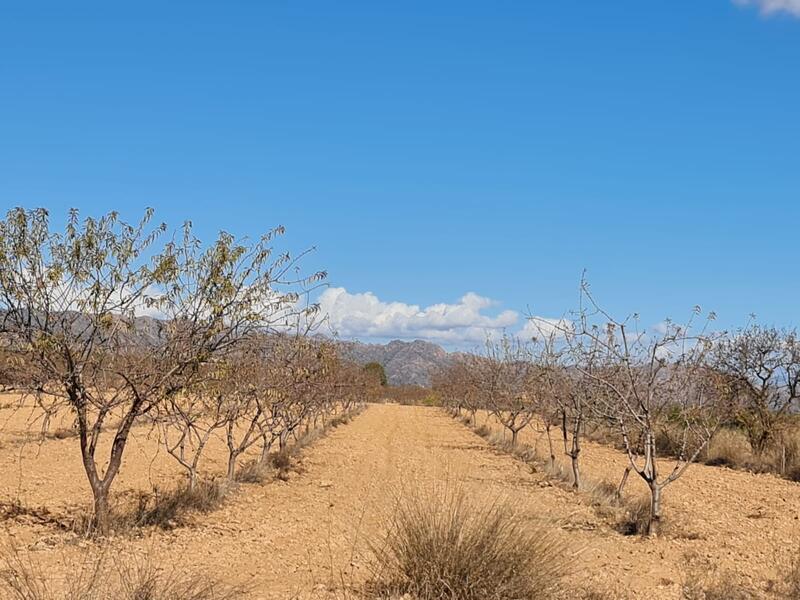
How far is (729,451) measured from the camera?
87.1 feet

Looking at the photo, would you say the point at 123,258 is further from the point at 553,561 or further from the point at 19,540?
the point at 553,561

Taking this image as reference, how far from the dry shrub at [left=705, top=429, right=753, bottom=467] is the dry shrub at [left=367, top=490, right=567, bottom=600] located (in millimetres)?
19822

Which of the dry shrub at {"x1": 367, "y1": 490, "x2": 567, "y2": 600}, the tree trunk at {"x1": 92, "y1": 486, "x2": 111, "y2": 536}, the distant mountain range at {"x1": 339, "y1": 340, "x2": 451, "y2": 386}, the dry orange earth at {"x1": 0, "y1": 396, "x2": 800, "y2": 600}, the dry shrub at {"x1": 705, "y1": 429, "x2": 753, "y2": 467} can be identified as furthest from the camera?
the distant mountain range at {"x1": 339, "y1": 340, "x2": 451, "y2": 386}

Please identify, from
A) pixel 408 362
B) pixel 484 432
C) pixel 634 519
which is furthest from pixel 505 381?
pixel 408 362

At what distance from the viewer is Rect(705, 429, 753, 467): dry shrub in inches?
1019

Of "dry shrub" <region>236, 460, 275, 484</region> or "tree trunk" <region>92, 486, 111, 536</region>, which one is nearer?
"tree trunk" <region>92, 486, 111, 536</region>

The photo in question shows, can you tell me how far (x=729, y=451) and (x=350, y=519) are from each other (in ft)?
58.1

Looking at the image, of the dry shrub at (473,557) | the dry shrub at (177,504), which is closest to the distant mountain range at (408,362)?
the dry shrub at (177,504)

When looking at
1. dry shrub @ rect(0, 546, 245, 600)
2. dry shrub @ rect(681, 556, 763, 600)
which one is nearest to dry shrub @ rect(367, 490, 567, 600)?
dry shrub @ rect(0, 546, 245, 600)

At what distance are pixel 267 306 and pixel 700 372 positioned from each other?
7.85 m

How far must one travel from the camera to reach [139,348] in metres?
11.6

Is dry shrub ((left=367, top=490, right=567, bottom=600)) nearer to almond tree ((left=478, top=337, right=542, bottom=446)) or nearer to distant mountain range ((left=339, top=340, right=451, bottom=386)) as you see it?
almond tree ((left=478, top=337, right=542, bottom=446))

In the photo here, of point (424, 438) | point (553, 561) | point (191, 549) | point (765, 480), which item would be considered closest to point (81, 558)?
point (191, 549)

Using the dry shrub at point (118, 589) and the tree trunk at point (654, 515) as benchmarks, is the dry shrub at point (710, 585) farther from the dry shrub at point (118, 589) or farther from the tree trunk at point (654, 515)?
the dry shrub at point (118, 589)
